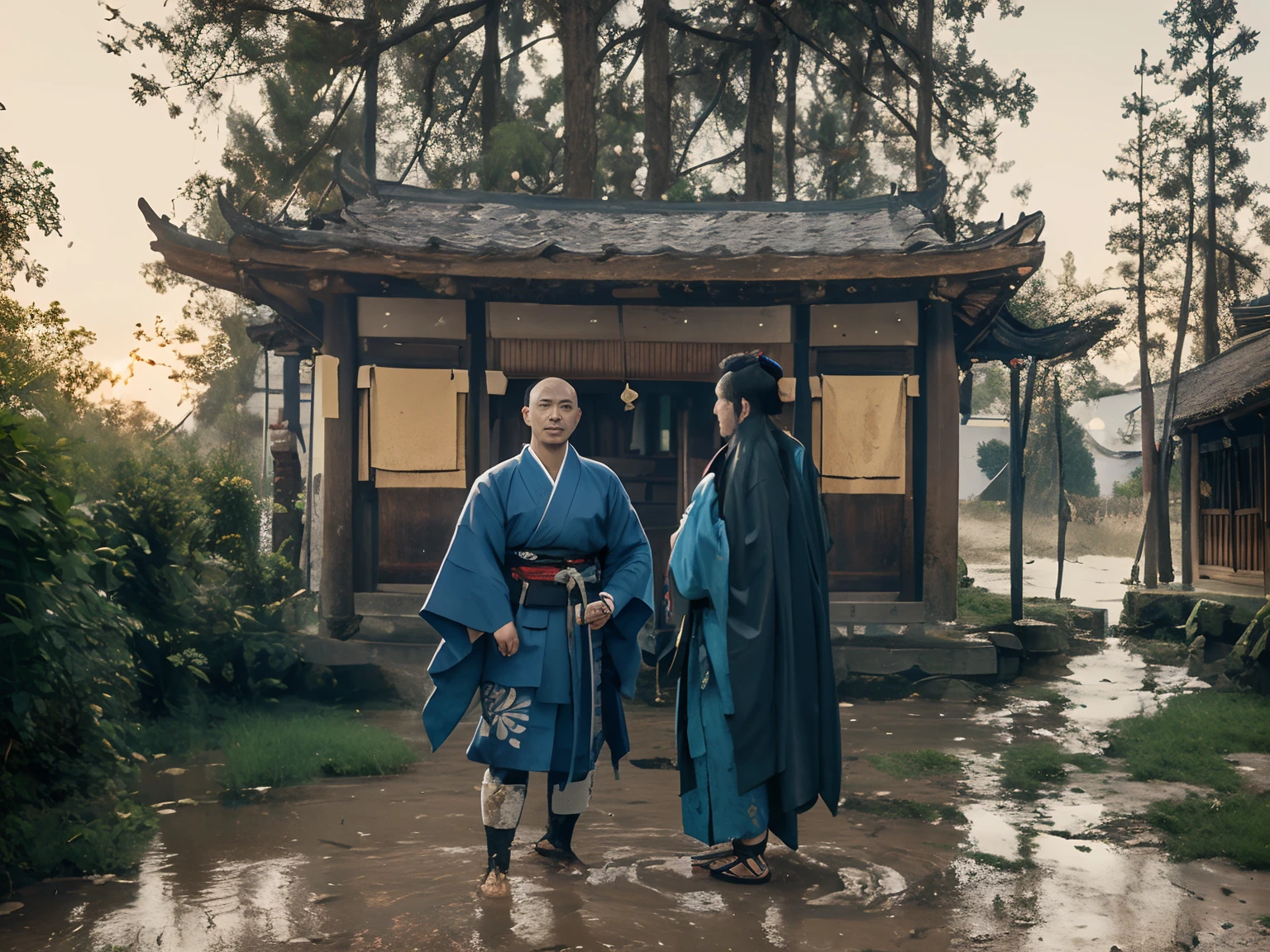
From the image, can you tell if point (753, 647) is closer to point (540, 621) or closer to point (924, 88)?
point (540, 621)

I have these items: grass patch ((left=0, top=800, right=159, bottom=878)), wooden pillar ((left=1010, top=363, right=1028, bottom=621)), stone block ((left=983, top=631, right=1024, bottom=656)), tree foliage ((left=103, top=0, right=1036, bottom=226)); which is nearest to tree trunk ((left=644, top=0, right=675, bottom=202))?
tree foliage ((left=103, top=0, right=1036, bottom=226))

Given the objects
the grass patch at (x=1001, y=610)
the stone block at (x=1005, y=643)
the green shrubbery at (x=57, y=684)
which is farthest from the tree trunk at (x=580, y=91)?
the green shrubbery at (x=57, y=684)

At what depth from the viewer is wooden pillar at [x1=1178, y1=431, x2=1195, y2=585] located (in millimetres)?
17156

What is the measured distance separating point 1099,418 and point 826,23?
39002 mm

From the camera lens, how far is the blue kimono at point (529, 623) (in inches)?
174

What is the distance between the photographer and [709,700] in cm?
457

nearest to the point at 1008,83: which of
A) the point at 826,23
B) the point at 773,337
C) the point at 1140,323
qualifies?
the point at 1140,323

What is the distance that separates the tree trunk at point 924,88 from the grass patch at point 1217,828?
12.1m

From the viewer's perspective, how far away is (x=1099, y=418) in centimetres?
4962

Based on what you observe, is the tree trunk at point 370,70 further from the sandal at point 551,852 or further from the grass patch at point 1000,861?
the grass patch at point 1000,861

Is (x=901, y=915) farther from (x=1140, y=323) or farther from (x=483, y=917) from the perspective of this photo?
(x=1140, y=323)

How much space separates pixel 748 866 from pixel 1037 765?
2905mm

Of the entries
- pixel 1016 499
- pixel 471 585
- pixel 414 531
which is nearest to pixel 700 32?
pixel 1016 499

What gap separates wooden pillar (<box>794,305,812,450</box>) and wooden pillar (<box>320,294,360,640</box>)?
399 centimetres
